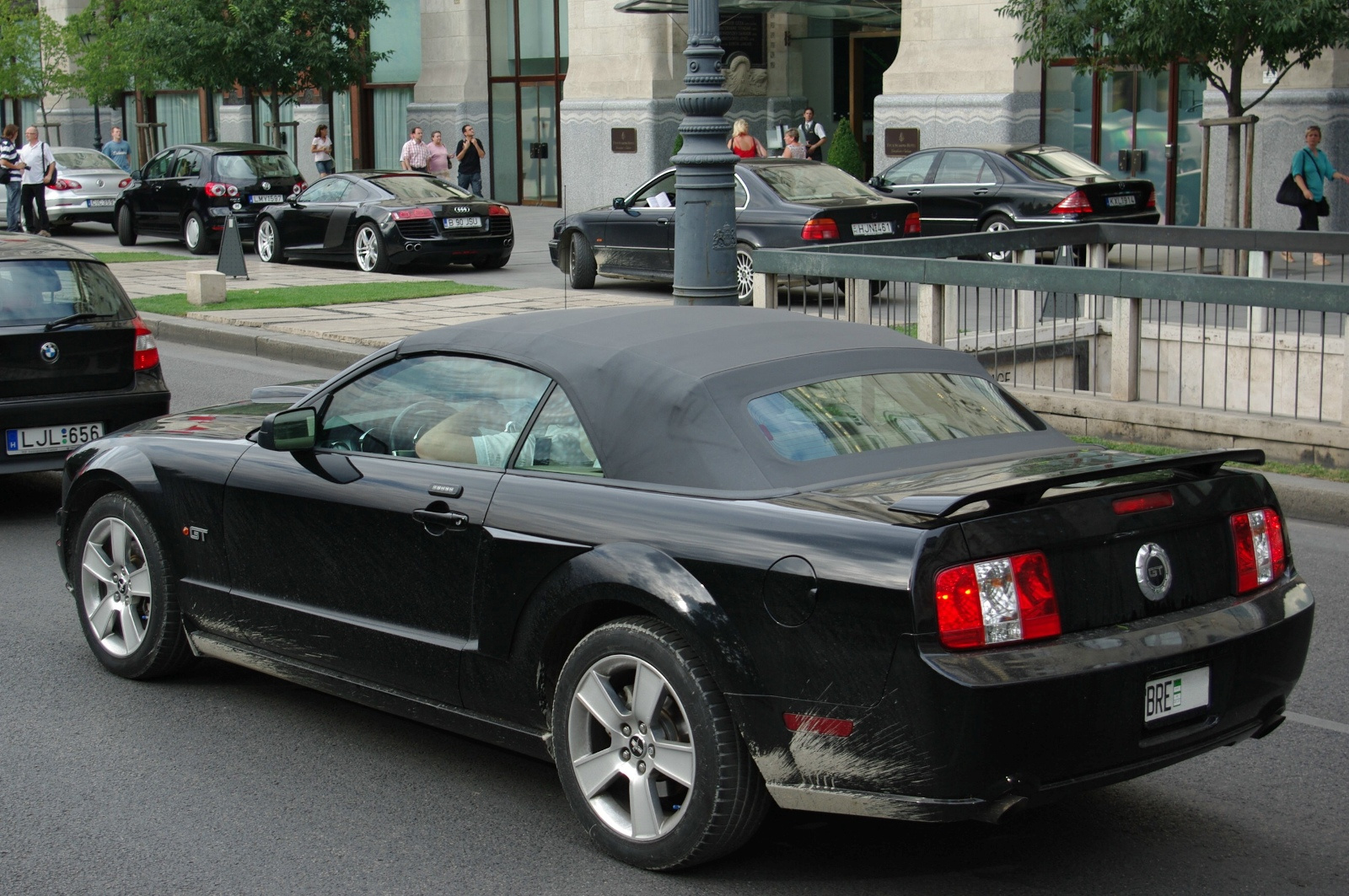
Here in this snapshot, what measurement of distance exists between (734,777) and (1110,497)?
1.18m

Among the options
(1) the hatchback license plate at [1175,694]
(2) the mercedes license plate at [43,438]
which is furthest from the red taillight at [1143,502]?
(2) the mercedes license plate at [43,438]

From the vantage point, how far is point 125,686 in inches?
240

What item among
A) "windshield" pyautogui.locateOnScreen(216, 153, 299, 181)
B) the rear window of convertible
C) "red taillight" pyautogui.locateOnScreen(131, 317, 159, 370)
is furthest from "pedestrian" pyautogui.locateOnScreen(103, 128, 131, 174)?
the rear window of convertible

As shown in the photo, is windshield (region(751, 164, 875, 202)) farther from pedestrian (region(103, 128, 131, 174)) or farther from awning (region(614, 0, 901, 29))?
pedestrian (region(103, 128, 131, 174))

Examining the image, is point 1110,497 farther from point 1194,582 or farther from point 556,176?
point 556,176

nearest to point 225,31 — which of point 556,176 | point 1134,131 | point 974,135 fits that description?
point 556,176

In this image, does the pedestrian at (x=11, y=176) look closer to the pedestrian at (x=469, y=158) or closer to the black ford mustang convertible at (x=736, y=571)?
the pedestrian at (x=469, y=158)

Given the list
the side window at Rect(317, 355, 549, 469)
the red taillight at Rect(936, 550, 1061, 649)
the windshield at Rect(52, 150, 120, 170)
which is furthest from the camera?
the windshield at Rect(52, 150, 120, 170)

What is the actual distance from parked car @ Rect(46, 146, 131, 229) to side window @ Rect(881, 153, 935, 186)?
15.0 m

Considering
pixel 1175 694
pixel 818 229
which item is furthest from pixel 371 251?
pixel 1175 694

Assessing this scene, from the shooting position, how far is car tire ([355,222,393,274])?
21.7m

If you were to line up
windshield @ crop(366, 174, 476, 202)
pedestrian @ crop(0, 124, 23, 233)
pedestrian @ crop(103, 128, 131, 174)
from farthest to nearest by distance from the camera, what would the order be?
1. pedestrian @ crop(103, 128, 131, 174)
2. pedestrian @ crop(0, 124, 23, 233)
3. windshield @ crop(366, 174, 476, 202)

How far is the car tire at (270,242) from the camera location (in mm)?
23594

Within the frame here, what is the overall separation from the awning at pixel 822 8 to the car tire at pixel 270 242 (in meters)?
7.57
